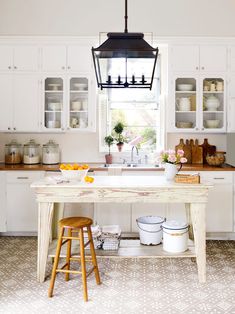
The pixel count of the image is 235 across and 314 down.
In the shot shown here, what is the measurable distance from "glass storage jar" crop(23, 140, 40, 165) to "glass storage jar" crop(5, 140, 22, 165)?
0.10 m

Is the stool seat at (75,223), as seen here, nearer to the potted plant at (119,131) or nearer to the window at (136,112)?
the potted plant at (119,131)

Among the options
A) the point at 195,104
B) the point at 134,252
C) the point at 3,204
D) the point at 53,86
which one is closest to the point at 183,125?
the point at 195,104

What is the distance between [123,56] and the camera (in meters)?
3.40

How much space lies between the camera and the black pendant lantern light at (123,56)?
3334mm

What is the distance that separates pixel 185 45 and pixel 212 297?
3464 millimetres

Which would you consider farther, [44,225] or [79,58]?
[79,58]

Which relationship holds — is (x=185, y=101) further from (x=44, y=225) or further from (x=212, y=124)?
(x=44, y=225)

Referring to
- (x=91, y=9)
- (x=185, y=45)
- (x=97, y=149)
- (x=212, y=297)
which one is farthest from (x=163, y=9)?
(x=212, y=297)

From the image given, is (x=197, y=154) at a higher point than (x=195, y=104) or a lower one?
lower

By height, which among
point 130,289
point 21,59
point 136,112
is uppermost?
point 21,59

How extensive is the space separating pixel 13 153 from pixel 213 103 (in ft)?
9.38

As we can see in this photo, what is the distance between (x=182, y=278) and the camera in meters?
3.97

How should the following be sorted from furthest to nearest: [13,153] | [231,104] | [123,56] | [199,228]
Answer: [13,153] < [231,104] < [199,228] < [123,56]

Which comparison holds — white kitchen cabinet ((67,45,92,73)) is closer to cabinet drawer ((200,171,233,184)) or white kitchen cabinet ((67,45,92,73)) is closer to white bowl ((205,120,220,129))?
white bowl ((205,120,220,129))
